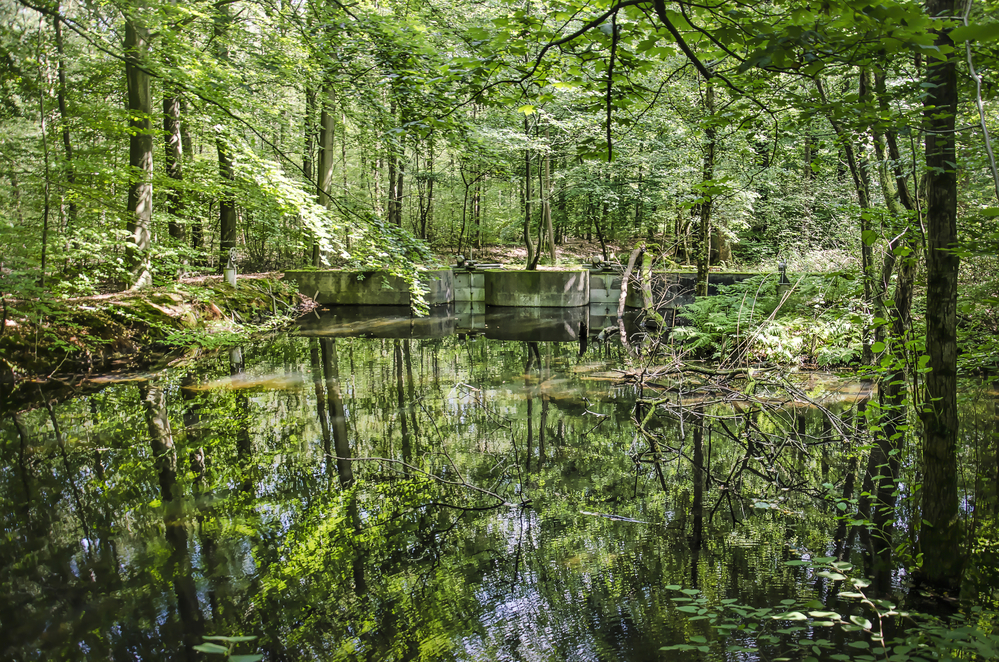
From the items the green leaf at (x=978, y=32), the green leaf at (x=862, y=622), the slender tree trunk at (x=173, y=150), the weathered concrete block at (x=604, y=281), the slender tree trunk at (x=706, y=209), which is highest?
the slender tree trunk at (x=173, y=150)

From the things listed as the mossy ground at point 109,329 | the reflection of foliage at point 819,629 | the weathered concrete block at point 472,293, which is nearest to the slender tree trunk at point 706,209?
the reflection of foliage at point 819,629

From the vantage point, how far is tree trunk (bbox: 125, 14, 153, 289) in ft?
29.3

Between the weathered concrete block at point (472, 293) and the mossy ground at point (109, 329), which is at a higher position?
the weathered concrete block at point (472, 293)

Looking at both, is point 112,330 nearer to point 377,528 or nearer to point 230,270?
point 230,270

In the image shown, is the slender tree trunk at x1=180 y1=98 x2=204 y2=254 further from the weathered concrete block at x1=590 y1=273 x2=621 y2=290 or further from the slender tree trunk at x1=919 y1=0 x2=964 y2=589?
the slender tree trunk at x1=919 y1=0 x2=964 y2=589

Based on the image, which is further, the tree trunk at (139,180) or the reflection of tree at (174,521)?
the tree trunk at (139,180)

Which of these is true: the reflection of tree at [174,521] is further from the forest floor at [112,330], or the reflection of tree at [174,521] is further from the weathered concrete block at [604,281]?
the weathered concrete block at [604,281]

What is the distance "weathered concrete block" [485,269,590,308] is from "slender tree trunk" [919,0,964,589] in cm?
1367

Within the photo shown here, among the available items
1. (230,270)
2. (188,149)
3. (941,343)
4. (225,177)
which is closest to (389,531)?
(941,343)

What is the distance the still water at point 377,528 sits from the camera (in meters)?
2.81

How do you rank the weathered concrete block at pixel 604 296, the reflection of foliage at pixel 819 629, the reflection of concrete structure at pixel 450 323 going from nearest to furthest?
the reflection of foliage at pixel 819 629 → the reflection of concrete structure at pixel 450 323 → the weathered concrete block at pixel 604 296

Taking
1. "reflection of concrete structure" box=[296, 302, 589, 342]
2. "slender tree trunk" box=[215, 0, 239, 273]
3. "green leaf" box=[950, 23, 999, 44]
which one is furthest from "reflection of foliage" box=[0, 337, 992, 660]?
"reflection of concrete structure" box=[296, 302, 589, 342]

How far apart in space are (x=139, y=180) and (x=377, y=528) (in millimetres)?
7893

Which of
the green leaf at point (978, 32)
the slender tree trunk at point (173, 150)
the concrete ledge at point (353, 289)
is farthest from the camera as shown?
the concrete ledge at point (353, 289)
